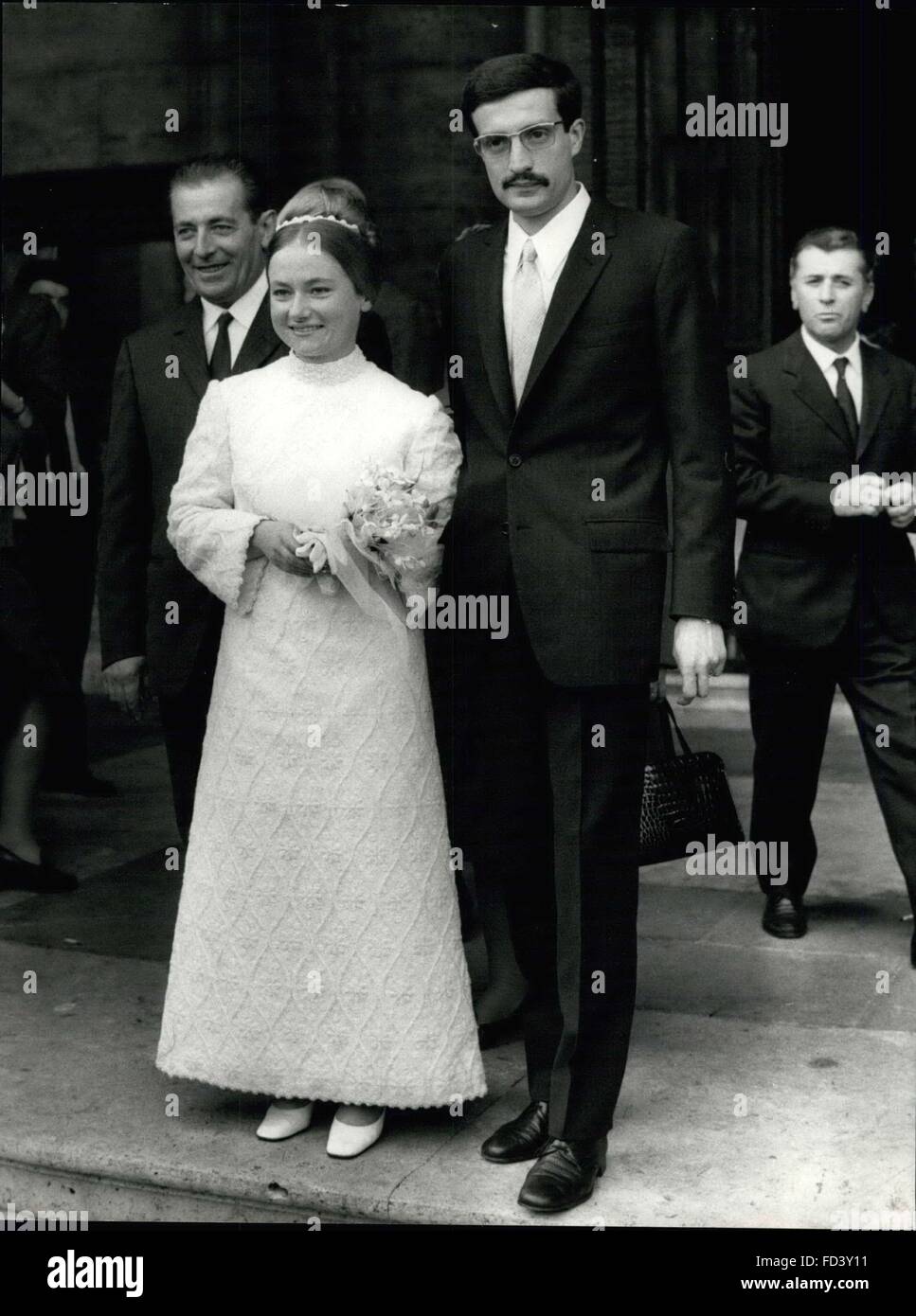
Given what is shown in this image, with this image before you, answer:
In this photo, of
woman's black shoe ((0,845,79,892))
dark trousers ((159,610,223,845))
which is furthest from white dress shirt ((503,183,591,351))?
woman's black shoe ((0,845,79,892))

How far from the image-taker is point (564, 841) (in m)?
3.78

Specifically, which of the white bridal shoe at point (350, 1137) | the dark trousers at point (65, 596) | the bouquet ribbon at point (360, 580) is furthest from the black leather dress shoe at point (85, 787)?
the bouquet ribbon at point (360, 580)

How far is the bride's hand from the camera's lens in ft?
12.6

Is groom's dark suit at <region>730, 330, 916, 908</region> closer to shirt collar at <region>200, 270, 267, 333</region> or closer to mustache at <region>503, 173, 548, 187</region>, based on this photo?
shirt collar at <region>200, 270, 267, 333</region>

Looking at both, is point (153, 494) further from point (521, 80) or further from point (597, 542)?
point (521, 80)

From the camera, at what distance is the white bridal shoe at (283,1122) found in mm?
4090

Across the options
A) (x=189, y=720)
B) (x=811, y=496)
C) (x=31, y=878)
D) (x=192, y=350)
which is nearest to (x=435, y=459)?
(x=192, y=350)

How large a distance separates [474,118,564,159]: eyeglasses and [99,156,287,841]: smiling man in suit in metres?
0.90

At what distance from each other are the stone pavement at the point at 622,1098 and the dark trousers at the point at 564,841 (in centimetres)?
27

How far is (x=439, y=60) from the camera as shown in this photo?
955 cm

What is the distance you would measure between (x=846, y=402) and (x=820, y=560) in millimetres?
497
